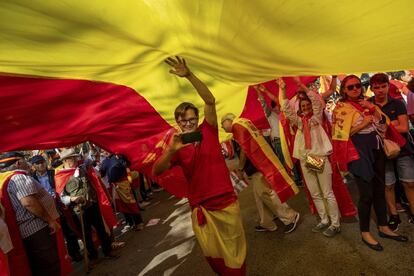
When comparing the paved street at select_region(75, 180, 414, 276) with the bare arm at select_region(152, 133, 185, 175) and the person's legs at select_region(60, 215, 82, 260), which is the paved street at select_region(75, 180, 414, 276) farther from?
the bare arm at select_region(152, 133, 185, 175)

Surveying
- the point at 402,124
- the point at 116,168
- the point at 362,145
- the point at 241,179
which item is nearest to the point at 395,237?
the point at 362,145

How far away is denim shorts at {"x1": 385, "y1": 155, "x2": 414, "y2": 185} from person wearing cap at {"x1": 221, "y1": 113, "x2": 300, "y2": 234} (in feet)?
4.17

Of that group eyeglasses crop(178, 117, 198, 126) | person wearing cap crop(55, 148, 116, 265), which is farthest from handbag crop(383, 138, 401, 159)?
person wearing cap crop(55, 148, 116, 265)

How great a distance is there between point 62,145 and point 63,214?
2314 millimetres

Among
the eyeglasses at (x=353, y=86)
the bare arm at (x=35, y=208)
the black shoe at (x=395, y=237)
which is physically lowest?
the black shoe at (x=395, y=237)

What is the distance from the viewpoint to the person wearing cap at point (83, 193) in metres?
4.23

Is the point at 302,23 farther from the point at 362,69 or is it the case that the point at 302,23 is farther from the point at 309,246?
the point at 309,246

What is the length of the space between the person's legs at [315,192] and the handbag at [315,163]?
14cm

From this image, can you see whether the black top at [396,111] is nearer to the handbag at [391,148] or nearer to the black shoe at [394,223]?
the handbag at [391,148]

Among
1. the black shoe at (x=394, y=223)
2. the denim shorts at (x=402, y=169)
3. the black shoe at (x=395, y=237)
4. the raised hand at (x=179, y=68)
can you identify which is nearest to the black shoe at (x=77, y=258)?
the raised hand at (x=179, y=68)

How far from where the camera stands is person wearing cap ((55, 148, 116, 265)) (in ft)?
13.9

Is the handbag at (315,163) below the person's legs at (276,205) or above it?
above

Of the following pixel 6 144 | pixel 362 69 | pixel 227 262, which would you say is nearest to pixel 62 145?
pixel 6 144

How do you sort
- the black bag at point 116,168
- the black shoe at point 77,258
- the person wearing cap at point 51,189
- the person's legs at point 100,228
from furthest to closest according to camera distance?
the black bag at point 116,168
the black shoe at point 77,258
the person wearing cap at point 51,189
the person's legs at point 100,228
